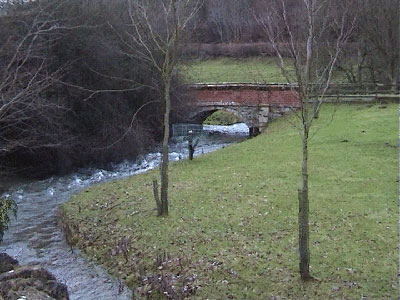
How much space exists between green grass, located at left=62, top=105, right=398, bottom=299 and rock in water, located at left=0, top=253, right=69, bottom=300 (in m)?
1.98

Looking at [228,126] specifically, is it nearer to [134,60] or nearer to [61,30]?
[134,60]

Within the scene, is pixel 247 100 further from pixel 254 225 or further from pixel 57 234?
pixel 254 225

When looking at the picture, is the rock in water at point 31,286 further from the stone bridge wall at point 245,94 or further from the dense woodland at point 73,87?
the stone bridge wall at point 245,94

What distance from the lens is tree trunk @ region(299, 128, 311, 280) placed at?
393 inches

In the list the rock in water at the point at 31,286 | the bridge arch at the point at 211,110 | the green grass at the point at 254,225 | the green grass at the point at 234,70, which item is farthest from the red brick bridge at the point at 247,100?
the rock in water at the point at 31,286

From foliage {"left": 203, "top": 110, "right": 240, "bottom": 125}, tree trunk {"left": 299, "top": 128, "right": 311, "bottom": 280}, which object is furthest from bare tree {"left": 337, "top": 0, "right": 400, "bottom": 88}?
tree trunk {"left": 299, "top": 128, "right": 311, "bottom": 280}

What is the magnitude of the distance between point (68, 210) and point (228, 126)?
84.1 ft

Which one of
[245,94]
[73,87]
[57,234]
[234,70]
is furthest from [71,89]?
[234,70]

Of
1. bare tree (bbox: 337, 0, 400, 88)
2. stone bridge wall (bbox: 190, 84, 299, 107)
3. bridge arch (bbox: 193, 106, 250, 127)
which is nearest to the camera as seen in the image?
stone bridge wall (bbox: 190, 84, 299, 107)

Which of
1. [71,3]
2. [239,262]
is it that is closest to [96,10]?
[71,3]

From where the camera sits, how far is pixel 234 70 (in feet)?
170

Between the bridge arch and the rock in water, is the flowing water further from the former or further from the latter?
the bridge arch

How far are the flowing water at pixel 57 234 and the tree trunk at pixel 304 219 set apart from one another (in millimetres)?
3693

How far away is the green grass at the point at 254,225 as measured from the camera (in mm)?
10656
